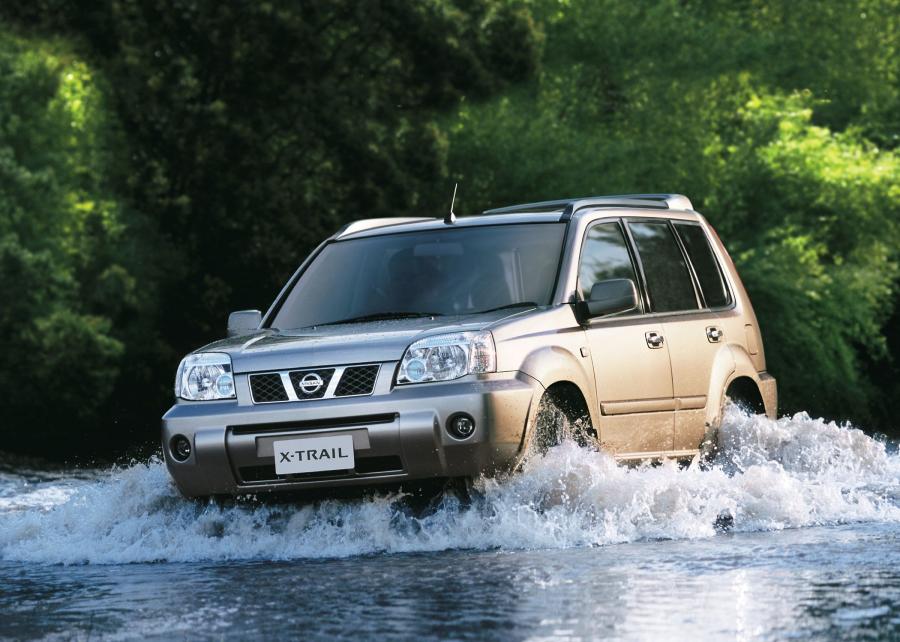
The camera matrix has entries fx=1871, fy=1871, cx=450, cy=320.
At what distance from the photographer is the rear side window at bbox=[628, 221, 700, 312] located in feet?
36.6

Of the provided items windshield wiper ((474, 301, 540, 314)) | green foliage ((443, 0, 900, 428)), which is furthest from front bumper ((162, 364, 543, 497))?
green foliage ((443, 0, 900, 428))

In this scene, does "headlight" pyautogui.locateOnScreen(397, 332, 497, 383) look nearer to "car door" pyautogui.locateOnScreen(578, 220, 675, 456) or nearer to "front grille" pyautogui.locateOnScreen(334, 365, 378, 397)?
"front grille" pyautogui.locateOnScreen(334, 365, 378, 397)

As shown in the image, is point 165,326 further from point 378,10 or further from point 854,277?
point 854,277

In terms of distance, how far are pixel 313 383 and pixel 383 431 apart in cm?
48

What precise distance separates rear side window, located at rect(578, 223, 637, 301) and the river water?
1113 millimetres

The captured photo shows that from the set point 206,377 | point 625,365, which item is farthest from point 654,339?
point 206,377

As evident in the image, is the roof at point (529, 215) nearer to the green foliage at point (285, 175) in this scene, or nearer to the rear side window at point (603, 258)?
A: the rear side window at point (603, 258)

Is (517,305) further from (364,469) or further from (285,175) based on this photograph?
(285,175)

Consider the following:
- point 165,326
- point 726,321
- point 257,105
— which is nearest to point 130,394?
point 165,326

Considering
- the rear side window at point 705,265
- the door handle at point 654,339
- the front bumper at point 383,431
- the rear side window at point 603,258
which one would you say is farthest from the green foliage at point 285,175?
the front bumper at point 383,431

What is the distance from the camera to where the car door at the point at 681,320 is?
35.7 ft

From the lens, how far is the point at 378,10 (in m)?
35.5

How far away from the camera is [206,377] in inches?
387

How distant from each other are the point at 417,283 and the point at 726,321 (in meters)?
2.24
